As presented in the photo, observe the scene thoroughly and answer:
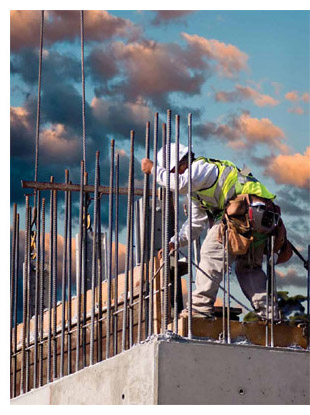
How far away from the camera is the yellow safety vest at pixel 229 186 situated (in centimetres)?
1357

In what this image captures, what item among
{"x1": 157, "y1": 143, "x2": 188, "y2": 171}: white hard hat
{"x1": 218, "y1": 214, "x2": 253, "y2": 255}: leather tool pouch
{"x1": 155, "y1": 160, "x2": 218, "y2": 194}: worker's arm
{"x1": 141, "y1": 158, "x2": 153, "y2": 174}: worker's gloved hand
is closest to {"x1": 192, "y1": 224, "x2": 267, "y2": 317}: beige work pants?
{"x1": 218, "y1": 214, "x2": 253, "y2": 255}: leather tool pouch

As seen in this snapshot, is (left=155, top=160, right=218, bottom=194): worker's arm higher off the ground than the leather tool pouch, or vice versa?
(left=155, top=160, right=218, bottom=194): worker's arm

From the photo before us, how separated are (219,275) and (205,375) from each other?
2.03 metres

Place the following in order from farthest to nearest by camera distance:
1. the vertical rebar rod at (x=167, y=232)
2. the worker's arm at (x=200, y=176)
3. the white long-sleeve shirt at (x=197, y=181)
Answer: the worker's arm at (x=200, y=176) < the white long-sleeve shirt at (x=197, y=181) < the vertical rebar rod at (x=167, y=232)

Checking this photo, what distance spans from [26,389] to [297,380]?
189 inches

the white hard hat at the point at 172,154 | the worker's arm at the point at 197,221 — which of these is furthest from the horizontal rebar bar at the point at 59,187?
the white hard hat at the point at 172,154

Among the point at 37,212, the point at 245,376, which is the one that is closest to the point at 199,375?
the point at 245,376

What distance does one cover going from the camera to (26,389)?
52.6 ft

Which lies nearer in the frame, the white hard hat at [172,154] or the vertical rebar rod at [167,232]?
the vertical rebar rod at [167,232]

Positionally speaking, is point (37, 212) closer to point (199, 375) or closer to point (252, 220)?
point (252, 220)

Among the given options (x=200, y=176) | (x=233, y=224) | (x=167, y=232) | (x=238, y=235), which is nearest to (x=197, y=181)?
(x=200, y=176)

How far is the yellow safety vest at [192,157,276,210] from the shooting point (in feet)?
44.5

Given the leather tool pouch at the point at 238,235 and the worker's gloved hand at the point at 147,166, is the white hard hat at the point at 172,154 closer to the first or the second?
the worker's gloved hand at the point at 147,166

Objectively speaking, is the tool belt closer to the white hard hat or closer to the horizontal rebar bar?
the white hard hat
